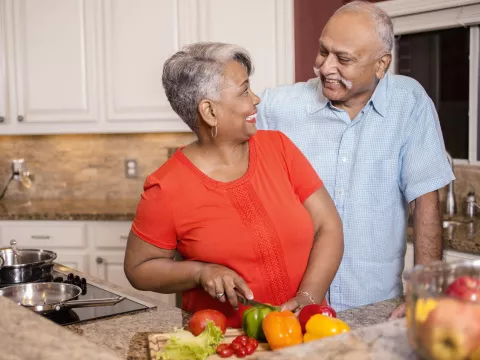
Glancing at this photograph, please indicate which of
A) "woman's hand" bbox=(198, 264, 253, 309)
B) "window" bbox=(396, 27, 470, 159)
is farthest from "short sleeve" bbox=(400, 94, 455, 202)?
"window" bbox=(396, 27, 470, 159)

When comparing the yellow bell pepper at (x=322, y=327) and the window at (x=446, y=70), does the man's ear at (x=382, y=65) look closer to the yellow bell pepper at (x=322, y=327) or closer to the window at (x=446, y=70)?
the yellow bell pepper at (x=322, y=327)

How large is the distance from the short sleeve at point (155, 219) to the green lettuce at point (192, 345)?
403mm

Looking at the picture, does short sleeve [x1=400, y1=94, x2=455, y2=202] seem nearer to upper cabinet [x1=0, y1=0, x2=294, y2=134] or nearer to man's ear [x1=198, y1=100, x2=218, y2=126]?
man's ear [x1=198, y1=100, x2=218, y2=126]

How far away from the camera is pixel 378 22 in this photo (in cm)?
204

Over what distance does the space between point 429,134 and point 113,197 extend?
3.04 meters

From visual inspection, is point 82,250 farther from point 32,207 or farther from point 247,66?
point 247,66

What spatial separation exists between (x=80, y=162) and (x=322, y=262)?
3.27 meters

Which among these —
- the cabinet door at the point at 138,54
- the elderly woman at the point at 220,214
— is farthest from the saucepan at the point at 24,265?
the cabinet door at the point at 138,54

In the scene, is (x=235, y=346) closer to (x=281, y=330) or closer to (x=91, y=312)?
(x=281, y=330)

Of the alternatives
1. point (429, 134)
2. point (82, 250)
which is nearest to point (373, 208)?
point (429, 134)

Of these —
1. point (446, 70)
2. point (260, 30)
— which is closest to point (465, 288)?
point (446, 70)

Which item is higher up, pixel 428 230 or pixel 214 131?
pixel 214 131

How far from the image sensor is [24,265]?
6.91 feet

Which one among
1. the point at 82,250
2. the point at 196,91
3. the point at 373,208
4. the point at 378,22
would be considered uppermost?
the point at 378,22
